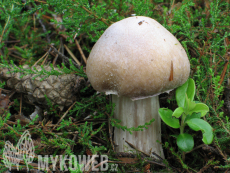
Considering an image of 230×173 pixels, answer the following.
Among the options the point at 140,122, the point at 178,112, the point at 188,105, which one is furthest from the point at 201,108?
the point at 140,122

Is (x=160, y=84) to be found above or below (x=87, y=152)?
above

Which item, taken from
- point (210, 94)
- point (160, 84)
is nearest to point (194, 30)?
point (210, 94)

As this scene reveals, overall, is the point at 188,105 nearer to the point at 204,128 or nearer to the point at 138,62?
the point at 204,128

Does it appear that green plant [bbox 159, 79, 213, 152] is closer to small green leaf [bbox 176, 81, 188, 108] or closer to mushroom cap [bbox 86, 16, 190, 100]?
small green leaf [bbox 176, 81, 188, 108]

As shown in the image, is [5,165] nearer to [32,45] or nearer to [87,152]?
[87,152]

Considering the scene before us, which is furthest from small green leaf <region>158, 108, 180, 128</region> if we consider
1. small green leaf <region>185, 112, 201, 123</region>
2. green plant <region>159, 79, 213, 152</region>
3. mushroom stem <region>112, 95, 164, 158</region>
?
mushroom stem <region>112, 95, 164, 158</region>

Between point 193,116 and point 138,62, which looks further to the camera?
point 193,116
